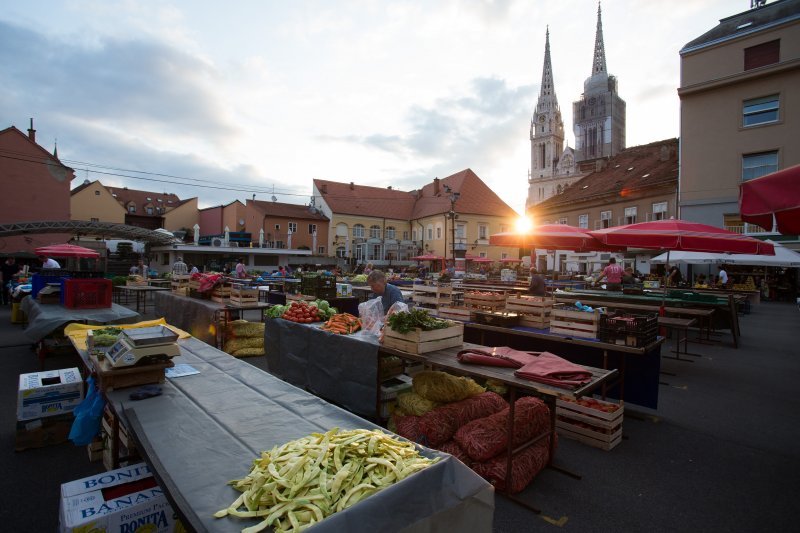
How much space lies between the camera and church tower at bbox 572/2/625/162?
97.7 meters

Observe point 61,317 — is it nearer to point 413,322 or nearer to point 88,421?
point 88,421

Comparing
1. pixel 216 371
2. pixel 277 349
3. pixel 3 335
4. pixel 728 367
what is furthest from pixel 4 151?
pixel 728 367

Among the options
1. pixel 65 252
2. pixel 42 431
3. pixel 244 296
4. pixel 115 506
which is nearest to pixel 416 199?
pixel 65 252

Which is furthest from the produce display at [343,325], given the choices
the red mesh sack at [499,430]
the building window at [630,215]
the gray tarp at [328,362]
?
the building window at [630,215]

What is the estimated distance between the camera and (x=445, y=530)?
1902 millimetres

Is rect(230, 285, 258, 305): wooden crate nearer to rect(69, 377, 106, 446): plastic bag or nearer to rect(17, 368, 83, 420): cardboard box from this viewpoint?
rect(17, 368, 83, 420): cardboard box

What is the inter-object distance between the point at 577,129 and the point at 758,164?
9151 cm

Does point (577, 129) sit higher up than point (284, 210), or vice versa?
point (577, 129)

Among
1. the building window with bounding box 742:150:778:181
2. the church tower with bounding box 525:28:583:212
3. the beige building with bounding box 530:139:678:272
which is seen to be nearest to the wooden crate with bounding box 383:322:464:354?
the building window with bounding box 742:150:778:181

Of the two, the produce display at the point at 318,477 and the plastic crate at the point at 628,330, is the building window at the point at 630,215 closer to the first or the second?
the plastic crate at the point at 628,330

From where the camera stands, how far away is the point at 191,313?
1011 cm

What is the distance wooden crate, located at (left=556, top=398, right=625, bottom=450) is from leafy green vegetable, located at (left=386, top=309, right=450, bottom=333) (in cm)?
205

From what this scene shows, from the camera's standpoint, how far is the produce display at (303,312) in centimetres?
694

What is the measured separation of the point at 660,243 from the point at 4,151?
41.2m
